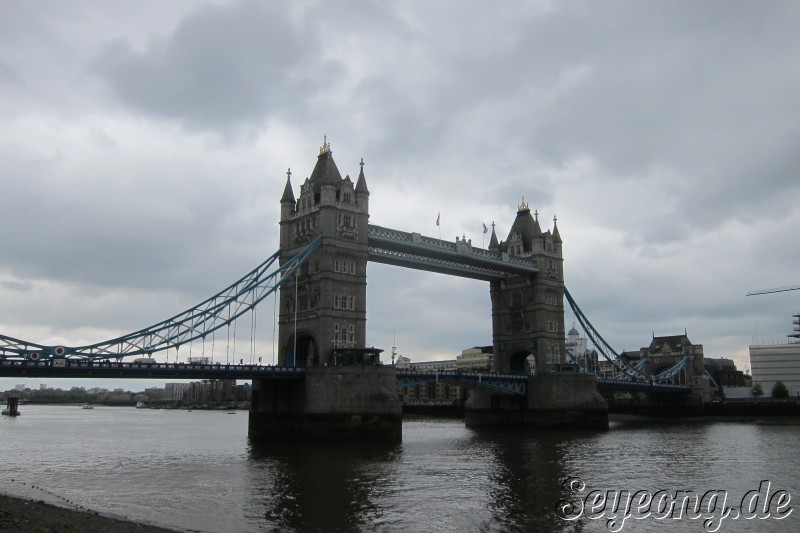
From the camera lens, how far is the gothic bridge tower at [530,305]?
345 feet

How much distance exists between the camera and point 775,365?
176000mm

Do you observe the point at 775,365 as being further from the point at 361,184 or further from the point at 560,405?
the point at 361,184

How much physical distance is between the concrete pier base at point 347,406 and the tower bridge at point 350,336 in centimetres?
10

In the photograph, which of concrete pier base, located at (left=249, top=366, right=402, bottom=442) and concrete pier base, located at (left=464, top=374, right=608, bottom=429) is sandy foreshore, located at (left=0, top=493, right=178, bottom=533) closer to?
concrete pier base, located at (left=249, top=366, right=402, bottom=442)

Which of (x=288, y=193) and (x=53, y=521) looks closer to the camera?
(x=53, y=521)

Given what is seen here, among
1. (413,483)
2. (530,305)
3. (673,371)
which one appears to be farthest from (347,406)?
(673,371)

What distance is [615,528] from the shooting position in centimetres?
2912

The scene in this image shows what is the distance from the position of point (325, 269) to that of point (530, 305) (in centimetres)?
4172

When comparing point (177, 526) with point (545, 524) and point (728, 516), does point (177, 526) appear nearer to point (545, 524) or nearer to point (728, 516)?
point (545, 524)

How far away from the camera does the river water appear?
3046cm

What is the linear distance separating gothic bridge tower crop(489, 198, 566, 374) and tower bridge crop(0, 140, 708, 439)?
0.19 meters

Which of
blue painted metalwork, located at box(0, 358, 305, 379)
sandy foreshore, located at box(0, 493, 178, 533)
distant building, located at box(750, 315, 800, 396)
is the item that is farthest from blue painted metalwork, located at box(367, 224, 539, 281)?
distant building, located at box(750, 315, 800, 396)

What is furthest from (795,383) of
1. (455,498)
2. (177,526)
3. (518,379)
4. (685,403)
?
(177,526)

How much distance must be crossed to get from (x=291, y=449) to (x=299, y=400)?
1015 cm
